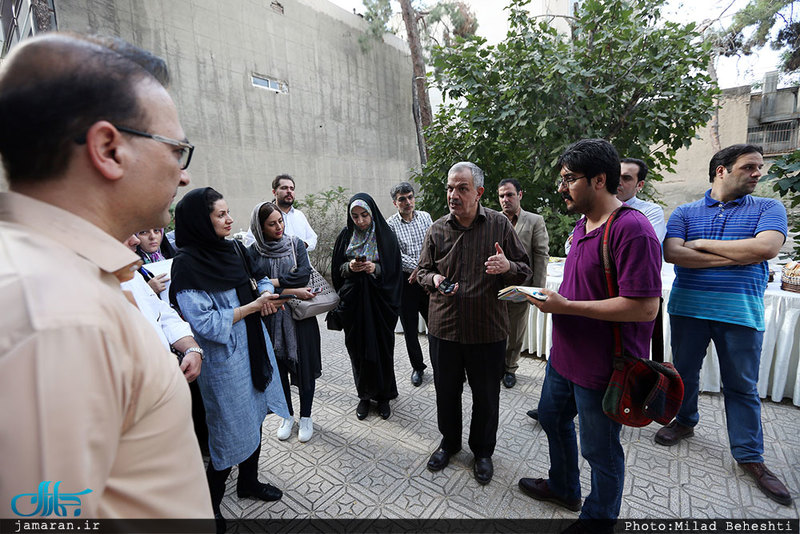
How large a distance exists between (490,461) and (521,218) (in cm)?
227

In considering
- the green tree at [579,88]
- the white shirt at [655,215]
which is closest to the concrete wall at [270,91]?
the green tree at [579,88]

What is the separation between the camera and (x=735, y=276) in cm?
236

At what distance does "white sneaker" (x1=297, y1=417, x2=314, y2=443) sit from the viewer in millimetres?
2965

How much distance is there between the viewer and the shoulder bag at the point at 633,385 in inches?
64.4

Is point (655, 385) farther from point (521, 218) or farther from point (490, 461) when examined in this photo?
point (521, 218)

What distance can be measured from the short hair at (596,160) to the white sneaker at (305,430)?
265cm

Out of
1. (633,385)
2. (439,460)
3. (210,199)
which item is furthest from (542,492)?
(210,199)

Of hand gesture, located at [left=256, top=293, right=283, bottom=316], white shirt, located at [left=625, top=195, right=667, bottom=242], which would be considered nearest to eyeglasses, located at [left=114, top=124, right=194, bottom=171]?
hand gesture, located at [left=256, top=293, right=283, bottom=316]

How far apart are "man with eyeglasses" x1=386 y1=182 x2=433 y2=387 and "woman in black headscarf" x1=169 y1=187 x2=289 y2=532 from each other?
1.95 m

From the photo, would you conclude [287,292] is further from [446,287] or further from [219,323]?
[446,287]

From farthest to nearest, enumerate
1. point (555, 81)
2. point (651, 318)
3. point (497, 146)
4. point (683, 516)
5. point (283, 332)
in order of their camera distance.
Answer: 1. point (497, 146)
2. point (555, 81)
3. point (283, 332)
4. point (683, 516)
5. point (651, 318)

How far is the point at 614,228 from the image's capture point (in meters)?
1.67

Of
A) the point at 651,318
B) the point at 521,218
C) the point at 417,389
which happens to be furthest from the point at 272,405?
the point at 521,218

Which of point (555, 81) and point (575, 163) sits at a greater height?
point (555, 81)
